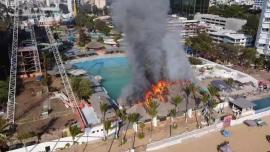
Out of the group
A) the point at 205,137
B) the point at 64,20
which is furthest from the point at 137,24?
the point at 64,20

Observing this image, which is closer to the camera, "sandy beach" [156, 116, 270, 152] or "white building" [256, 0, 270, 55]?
"sandy beach" [156, 116, 270, 152]

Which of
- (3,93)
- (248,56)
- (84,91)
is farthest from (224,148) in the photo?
(248,56)

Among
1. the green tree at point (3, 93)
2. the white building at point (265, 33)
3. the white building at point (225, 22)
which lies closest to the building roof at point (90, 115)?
the green tree at point (3, 93)

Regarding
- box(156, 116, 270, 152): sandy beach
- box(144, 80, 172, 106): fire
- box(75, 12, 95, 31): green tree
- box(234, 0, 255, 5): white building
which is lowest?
box(156, 116, 270, 152): sandy beach

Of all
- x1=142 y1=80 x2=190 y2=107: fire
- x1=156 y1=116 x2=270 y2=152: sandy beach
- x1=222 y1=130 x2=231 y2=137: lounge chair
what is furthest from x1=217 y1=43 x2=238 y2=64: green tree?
x1=222 y1=130 x2=231 y2=137: lounge chair

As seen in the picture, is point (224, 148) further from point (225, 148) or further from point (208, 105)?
point (208, 105)

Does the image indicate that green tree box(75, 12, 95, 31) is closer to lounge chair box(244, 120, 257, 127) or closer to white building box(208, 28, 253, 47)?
white building box(208, 28, 253, 47)

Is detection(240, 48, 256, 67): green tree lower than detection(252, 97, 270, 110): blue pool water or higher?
higher
